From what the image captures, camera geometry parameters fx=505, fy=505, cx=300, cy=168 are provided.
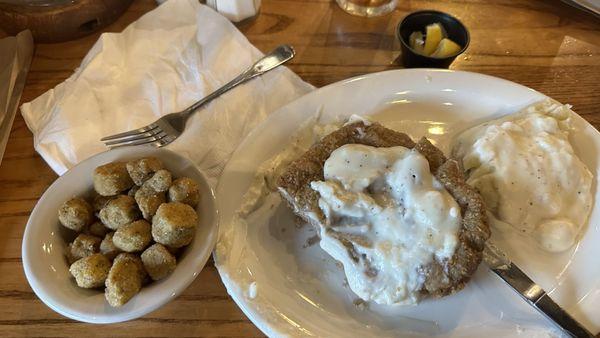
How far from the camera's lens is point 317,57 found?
2031 mm

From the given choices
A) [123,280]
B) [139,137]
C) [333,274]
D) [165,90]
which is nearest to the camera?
[123,280]

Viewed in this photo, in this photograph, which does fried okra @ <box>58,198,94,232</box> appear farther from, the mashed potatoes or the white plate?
the mashed potatoes

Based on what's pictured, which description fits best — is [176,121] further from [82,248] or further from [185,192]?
[82,248]

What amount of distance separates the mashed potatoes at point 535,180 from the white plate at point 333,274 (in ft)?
0.20

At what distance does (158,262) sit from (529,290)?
964mm

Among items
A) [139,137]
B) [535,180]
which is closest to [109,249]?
[139,137]

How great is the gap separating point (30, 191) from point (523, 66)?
6.16 ft

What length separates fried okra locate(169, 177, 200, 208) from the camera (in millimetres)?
1324

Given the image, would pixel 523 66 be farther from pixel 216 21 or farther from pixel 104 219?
pixel 104 219

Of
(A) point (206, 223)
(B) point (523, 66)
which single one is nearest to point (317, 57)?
(B) point (523, 66)

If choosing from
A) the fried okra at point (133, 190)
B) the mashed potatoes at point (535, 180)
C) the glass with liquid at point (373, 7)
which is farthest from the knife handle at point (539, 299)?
the glass with liquid at point (373, 7)

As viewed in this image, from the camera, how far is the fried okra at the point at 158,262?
1.22 metres

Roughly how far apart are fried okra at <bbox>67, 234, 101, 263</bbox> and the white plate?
320 mm

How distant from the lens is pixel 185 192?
133 cm
